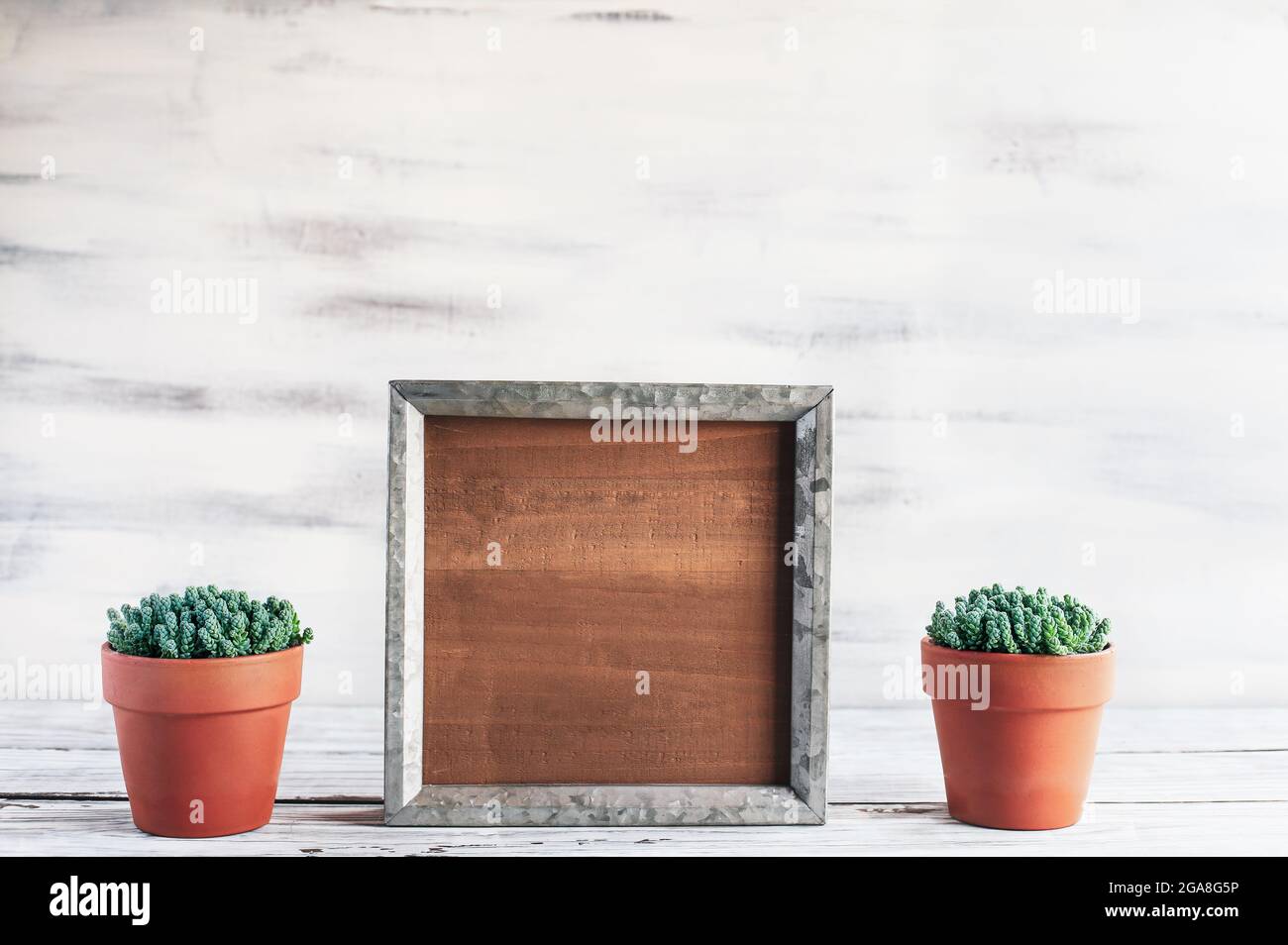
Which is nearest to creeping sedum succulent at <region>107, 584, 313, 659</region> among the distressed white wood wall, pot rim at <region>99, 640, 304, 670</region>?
pot rim at <region>99, 640, 304, 670</region>

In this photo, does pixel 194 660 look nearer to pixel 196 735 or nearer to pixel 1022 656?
pixel 196 735

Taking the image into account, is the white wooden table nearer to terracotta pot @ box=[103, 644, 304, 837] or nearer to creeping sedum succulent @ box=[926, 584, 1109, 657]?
terracotta pot @ box=[103, 644, 304, 837]

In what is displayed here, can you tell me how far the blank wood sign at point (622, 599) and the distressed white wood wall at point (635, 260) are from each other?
17.5 inches

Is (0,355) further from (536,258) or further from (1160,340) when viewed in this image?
(1160,340)

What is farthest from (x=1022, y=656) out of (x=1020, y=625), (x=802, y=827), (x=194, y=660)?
(x=194, y=660)

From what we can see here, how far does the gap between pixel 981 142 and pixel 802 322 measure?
33 centimetres

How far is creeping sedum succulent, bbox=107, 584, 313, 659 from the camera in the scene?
2.60 ft

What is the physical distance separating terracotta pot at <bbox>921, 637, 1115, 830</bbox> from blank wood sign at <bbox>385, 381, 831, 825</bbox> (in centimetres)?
12

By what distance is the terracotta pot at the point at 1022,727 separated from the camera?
825mm

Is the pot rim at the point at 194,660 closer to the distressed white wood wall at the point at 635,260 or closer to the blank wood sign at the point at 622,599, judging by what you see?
the blank wood sign at the point at 622,599

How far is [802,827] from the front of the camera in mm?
850

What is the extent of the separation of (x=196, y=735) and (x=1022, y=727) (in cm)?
65

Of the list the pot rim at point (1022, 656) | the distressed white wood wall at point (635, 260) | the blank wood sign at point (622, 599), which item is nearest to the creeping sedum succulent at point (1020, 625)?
the pot rim at point (1022, 656)

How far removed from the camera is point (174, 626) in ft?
2.59
